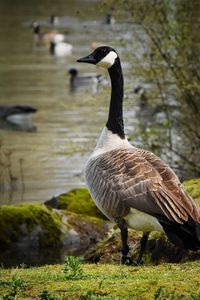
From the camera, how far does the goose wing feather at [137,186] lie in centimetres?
864

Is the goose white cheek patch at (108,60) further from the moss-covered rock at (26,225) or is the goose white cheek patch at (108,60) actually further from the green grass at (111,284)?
the moss-covered rock at (26,225)

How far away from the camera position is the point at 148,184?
29.3ft

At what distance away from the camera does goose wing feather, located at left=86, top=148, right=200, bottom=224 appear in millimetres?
8641

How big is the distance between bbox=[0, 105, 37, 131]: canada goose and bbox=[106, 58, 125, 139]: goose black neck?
60.6 feet

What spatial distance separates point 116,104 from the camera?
10.5 meters

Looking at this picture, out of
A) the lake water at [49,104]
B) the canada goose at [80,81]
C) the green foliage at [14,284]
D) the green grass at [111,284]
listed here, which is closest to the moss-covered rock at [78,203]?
the lake water at [49,104]

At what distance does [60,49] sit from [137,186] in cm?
3747

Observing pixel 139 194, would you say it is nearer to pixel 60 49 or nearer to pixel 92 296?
pixel 92 296

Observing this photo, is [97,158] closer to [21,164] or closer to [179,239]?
[179,239]

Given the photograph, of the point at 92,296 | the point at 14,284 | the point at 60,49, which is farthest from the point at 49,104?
the point at 92,296

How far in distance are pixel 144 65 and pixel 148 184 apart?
10927mm

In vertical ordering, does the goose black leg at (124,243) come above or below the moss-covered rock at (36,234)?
above

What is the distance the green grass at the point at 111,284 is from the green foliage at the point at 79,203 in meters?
8.64

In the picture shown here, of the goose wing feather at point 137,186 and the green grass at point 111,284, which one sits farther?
the goose wing feather at point 137,186
